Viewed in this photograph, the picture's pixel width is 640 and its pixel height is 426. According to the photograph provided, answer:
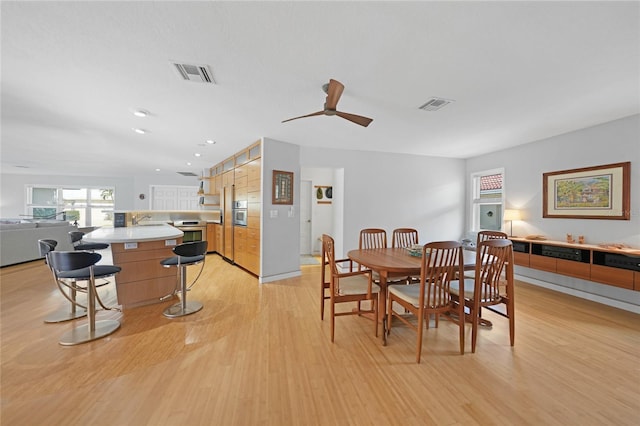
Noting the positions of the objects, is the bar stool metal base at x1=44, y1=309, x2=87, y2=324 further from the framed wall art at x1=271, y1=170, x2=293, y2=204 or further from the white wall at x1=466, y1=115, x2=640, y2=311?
the white wall at x1=466, y1=115, x2=640, y2=311

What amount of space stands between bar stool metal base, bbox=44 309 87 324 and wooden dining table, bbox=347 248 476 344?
125 inches

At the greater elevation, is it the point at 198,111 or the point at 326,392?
the point at 198,111

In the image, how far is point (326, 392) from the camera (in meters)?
1.74

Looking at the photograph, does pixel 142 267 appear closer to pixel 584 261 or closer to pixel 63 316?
pixel 63 316

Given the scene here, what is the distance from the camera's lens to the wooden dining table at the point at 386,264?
2.23 meters

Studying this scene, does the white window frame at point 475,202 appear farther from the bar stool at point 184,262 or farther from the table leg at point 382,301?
the bar stool at point 184,262

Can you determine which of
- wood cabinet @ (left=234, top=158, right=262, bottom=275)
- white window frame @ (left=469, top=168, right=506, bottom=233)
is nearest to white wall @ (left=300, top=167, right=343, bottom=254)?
wood cabinet @ (left=234, top=158, right=262, bottom=275)

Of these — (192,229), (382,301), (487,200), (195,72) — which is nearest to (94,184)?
(192,229)

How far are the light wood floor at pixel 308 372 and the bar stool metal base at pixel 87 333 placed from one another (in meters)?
0.07

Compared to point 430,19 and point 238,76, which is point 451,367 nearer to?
point 430,19

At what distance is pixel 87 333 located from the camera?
2.45m

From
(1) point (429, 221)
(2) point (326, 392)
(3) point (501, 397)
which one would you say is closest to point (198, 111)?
(2) point (326, 392)

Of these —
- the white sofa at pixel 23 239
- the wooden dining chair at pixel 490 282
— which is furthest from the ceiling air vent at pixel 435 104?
the white sofa at pixel 23 239

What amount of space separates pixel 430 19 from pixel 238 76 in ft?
5.37
